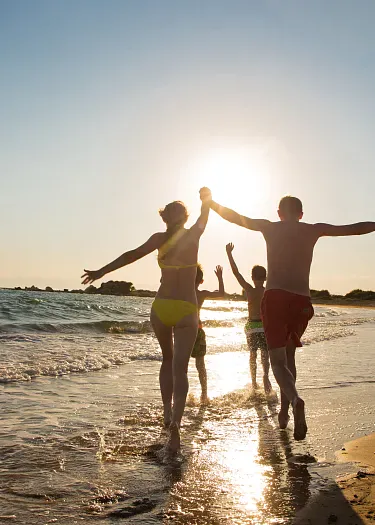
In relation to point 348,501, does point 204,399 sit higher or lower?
lower

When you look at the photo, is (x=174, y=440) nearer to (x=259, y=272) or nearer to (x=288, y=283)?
(x=288, y=283)

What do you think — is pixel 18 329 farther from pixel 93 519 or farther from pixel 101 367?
pixel 93 519

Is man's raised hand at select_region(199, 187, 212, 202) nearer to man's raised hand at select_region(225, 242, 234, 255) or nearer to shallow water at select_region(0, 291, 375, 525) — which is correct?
man's raised hand at select_region(225, 242, 234, 255)

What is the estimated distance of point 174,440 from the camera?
Answer: 178 inches

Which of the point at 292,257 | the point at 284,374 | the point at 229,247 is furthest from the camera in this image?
the point at 229,247

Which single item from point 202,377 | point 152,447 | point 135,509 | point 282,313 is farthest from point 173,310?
point 202,377

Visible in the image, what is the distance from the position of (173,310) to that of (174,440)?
3.66 ft

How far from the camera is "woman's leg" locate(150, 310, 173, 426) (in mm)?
4977

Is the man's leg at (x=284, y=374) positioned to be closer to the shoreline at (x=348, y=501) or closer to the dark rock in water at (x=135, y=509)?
the shoreline at (x=348, y=501)

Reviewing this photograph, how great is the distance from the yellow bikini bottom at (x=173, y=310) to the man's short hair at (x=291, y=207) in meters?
1.18

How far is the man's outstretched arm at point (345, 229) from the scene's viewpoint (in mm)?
4574

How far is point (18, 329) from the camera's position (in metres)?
18.3

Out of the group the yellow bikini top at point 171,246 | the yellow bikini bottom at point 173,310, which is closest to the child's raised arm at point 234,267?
the yellow bikini top at point 171,246

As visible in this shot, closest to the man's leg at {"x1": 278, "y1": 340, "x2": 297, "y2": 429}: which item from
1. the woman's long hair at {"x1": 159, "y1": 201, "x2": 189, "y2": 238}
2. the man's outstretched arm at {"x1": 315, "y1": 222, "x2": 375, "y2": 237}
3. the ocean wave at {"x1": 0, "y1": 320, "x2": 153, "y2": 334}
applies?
the man's outstretched arm at {"x1": 315, "y1": 222, "x2": 375, "y2": 237}
